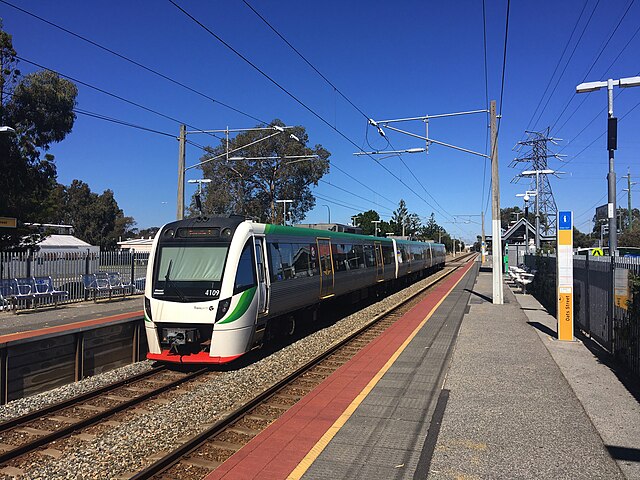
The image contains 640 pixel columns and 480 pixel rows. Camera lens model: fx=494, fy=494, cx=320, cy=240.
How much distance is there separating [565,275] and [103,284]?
17.3 m

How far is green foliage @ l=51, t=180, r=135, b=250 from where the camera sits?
79875 mm

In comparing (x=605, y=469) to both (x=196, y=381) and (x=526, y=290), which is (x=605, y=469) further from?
(x=526, y=290)

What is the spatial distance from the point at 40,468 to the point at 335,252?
10.8 metres

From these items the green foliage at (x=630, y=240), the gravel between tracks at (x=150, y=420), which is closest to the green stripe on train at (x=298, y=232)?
the gravel between tracks at (x=150, y=420)

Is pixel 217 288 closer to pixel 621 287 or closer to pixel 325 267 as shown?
pixel 325 267

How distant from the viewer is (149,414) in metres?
6.54

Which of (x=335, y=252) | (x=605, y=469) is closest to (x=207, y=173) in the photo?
(x=335, y=252)

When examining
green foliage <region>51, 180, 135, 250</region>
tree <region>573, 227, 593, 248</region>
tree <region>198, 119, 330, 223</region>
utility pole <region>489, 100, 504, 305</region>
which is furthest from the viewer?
tree <region>573, 227, 593, 248</region>

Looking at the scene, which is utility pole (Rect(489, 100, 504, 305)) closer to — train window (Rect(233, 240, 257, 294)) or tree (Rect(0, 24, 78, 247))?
train window (Rect(233, 240, 257, 294))

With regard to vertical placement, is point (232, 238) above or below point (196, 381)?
above

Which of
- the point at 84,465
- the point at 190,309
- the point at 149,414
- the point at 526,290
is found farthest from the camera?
the point at 526,290

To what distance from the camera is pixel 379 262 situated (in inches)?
847

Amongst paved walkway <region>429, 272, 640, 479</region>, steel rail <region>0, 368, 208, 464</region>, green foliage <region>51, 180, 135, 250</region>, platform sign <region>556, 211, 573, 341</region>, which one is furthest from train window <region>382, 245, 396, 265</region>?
green foliage <region>51, 180, 135, 250</region>

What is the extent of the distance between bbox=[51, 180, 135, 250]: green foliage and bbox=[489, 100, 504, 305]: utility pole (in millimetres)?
71310
